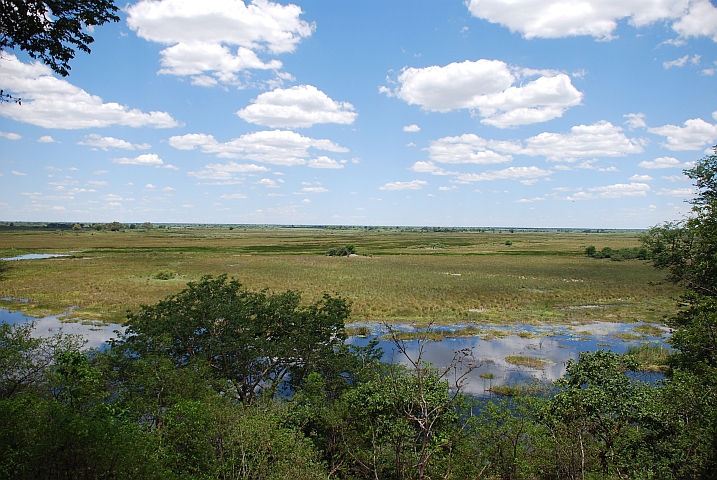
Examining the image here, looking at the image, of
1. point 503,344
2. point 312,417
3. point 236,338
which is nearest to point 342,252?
point 503,344

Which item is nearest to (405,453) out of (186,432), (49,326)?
(186,432)

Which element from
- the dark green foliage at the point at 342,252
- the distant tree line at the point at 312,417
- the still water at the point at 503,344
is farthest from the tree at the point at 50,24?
the dark green foliage at the point at 342,252

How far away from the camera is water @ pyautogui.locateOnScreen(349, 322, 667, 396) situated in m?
21.9

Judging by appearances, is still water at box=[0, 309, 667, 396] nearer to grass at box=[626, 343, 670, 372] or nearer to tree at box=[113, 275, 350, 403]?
grass at box=[626, 343, 670, 372]

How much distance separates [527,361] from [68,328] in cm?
3100

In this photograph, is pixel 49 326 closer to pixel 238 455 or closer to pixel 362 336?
pixel 362 336

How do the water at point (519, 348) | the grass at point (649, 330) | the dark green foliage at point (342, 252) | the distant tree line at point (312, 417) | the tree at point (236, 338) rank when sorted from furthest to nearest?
the dark green foliage at point (342, 252), the grass at point (649, 330), the water at point (519, 348), the tree at point (236, 338), the distant tree line at point (312, 417)

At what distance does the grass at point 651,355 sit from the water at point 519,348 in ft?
2.32

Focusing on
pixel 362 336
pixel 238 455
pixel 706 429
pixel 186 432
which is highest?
pixel 706 429

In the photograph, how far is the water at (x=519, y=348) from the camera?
21891 millimetres

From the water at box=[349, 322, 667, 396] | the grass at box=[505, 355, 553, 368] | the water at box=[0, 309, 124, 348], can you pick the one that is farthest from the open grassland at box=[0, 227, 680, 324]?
the grass at box=[505, 355, 553, 368]

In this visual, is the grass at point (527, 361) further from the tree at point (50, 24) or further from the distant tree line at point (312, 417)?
the tree at point (50, 24)

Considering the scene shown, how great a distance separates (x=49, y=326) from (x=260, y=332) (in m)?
21.7

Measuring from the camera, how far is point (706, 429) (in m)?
9.18
